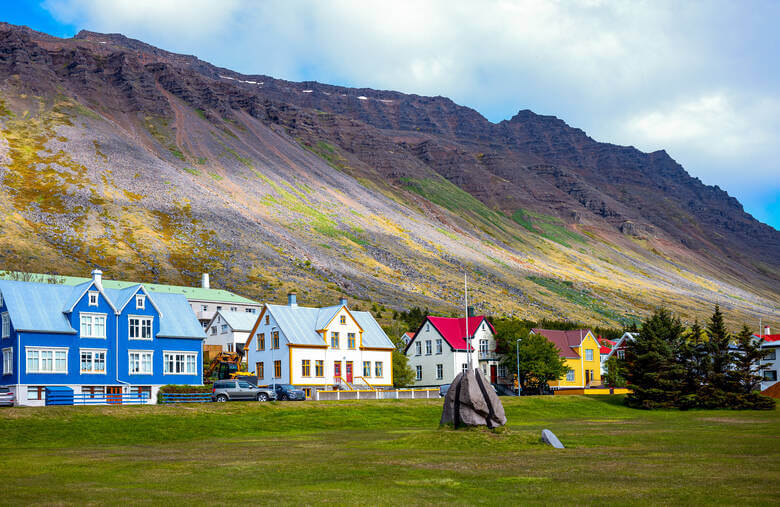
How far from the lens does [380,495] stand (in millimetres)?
21250

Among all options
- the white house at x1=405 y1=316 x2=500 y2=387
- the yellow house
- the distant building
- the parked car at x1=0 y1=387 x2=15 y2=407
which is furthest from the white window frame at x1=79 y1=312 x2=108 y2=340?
the distant building

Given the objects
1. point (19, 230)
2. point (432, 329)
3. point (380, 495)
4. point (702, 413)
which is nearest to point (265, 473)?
point (380, 495)

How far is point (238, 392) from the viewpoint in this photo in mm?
59844

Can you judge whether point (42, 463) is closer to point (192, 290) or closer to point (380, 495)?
point (380, 495)

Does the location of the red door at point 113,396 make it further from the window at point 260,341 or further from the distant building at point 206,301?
the distant building at point 206,301

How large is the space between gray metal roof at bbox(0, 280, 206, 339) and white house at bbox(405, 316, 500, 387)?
3386 cm

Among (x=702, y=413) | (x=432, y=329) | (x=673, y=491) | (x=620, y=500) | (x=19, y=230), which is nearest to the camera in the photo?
(x=620, y=500)

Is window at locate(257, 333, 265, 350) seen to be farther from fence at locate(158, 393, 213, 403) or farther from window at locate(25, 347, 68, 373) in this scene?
window at locate(25, 347, 68, 373)

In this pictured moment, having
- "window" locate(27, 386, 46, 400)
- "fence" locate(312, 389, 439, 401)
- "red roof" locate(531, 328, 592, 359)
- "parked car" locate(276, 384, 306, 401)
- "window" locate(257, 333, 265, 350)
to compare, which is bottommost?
"fence" locate(312, 389, 439, 401)

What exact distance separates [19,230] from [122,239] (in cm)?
2313

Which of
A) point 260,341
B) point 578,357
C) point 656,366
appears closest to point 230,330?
point 260,341

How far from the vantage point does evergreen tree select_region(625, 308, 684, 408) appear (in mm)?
71188

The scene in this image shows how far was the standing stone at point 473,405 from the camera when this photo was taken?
3694cm

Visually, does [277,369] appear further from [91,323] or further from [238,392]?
[91,323]
